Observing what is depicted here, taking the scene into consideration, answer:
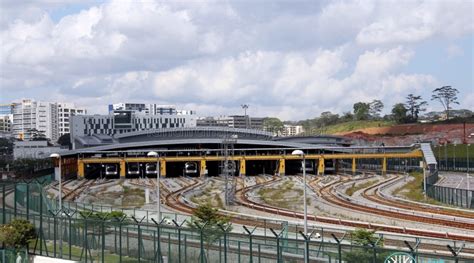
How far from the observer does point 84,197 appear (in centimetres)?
7612

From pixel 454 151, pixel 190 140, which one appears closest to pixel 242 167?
pixel 190 140

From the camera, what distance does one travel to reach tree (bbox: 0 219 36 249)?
3061 cm

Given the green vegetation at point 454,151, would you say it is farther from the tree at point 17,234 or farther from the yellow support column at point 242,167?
the tree at point 17,234

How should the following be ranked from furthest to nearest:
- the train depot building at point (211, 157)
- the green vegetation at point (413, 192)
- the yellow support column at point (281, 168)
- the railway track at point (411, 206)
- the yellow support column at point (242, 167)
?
1. the yellow support column at point (281, 168)
2. the yellow support column at point (242, 167)
3. the train depot building at point (211, 157)
4. the green vegetation at point (413, 192)
5. the railway track at point (411, 206)

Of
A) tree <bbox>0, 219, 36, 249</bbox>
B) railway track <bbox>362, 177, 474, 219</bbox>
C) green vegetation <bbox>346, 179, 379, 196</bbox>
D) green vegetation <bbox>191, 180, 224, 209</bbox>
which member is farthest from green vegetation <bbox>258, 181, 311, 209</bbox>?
tree <bbox>0, 219, 36, 249</bbox>

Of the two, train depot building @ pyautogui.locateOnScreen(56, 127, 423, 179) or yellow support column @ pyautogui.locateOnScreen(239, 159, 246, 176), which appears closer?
train depot building @ pyautogui.locateOnScreen(56, 127, 423, 179)

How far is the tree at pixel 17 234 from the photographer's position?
100 feet

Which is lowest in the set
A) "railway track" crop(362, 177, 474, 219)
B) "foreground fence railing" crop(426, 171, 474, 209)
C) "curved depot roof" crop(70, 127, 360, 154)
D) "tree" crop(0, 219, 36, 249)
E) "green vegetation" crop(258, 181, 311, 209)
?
"green vegetation" crop(258, 181, 311, 209)

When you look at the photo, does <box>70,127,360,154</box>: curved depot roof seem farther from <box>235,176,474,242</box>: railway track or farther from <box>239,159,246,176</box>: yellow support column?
<box>235,176,474,242</box>: railway track

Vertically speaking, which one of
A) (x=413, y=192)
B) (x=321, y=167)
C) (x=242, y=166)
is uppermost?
(x=242, y=166)

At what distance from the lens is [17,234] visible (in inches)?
1213

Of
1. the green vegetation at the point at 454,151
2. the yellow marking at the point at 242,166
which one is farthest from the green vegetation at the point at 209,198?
the green vegetation at the point at 454,151

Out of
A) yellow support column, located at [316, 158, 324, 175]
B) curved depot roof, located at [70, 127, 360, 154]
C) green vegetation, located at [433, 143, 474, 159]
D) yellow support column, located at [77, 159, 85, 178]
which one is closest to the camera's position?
yellow support column, located at [77, 159, 85, 178]

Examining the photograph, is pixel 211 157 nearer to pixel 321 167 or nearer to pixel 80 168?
pixel 321 167
